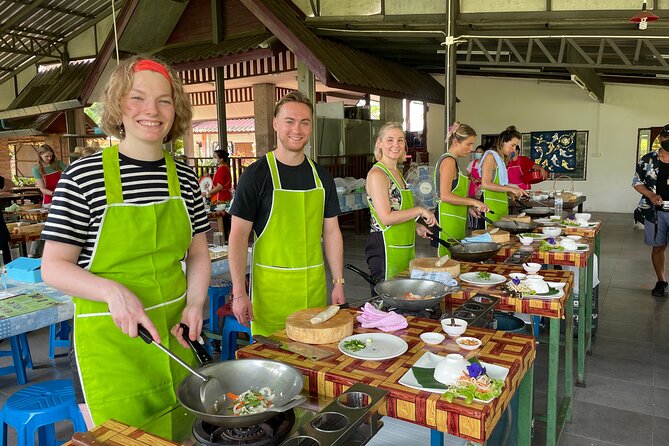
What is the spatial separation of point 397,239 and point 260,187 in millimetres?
1230

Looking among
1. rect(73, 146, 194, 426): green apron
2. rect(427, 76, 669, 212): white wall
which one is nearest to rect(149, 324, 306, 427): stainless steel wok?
rect(73, 146, 194, 426): green apron

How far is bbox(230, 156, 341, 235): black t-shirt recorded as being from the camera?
8.14 ft

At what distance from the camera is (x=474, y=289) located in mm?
2568

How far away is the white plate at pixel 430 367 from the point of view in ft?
4.92

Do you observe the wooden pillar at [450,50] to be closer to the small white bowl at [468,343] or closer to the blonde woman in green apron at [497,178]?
the blonde woman in green apron at [497,178]

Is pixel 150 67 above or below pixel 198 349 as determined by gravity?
above

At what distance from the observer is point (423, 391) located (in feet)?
4.86

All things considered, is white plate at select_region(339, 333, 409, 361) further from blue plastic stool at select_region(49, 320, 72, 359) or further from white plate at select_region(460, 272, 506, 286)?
blue plastic stool at select_region(49, 320, 72, 359)

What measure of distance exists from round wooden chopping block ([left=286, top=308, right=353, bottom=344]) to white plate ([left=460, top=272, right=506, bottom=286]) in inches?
37.8

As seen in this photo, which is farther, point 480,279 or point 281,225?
point 480,279

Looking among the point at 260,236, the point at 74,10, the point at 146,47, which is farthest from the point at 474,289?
the point at 74,10

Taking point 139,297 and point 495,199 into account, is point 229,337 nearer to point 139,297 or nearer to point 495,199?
point 139,297

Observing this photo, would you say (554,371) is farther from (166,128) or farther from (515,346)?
(166,128)

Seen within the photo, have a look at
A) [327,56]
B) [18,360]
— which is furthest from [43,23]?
[18,360]
